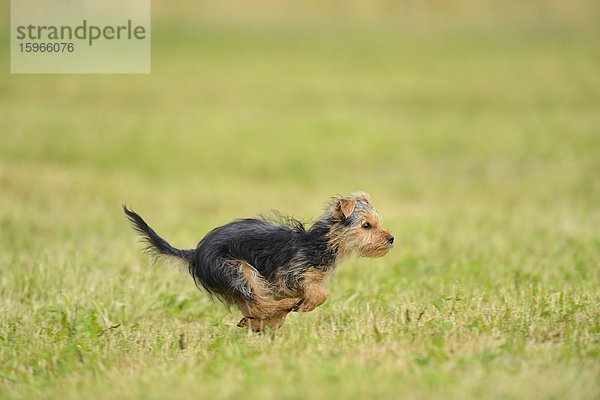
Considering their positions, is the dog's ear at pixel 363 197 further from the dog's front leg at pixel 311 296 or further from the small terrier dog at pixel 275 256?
the dog's front leg at pixel 311 296

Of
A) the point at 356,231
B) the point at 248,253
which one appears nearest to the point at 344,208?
the point at 356,231

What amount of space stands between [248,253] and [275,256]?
259 millimetres

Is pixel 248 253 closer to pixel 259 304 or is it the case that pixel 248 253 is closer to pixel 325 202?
pixel 259 304

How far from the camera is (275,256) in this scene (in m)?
7.86

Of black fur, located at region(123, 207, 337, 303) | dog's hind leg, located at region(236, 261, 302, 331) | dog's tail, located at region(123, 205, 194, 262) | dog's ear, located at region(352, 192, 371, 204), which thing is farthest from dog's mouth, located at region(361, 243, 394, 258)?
dog's tail, located at region(123, 205, 194, 262)

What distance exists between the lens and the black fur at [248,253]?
764 centimetres

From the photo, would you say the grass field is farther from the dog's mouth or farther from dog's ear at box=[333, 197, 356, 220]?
dog's ear at box=[333, 197, 356, 220]

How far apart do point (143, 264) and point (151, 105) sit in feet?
64.8

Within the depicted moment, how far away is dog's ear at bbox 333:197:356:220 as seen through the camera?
792cm

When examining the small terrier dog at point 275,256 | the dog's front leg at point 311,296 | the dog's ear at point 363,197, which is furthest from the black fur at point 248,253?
the dog's ear at point 363,197

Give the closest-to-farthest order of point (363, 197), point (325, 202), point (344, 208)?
point (344, 208) < point (363, 197) < point (325, 202)

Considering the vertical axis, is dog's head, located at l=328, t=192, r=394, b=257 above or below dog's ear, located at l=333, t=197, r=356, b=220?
below

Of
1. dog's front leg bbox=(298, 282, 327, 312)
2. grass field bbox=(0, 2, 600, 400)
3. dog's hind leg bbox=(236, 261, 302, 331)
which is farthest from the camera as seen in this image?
dog's front leg bbox=(298, 282, 327, 312)

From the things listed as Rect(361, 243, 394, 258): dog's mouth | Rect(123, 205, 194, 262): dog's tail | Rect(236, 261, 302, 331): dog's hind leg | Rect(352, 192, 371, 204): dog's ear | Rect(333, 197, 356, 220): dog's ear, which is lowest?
Rect(236, 261, 302, 331): dog's hind leg
